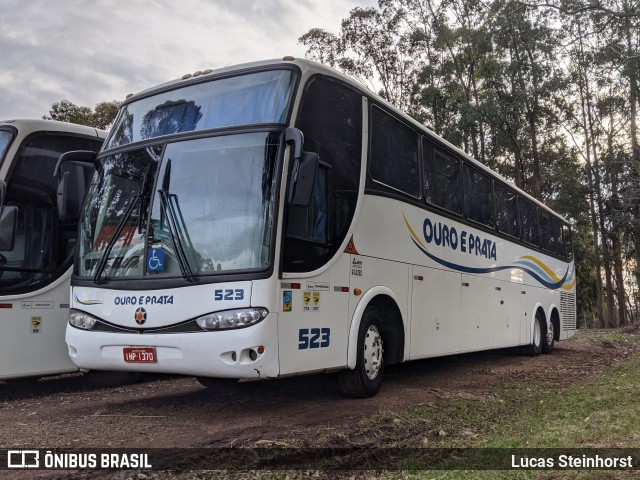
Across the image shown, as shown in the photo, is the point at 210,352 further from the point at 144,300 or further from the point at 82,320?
the point at 82,320

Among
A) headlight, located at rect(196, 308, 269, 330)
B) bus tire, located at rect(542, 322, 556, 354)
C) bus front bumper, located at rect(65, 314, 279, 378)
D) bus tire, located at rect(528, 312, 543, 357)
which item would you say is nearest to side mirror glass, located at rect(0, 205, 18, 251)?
bus front bumper, located at rect(65, 314, 279, 378)

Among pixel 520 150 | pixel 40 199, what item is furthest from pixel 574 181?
pixel 40 199

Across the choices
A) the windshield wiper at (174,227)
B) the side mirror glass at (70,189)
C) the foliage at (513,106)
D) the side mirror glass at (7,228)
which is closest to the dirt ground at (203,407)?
the windshield wiper at (174,227)

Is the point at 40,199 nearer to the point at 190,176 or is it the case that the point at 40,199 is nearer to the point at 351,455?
the point at 190,176

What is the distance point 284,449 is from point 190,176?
277 cm

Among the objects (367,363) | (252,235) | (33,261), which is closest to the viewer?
(252,235)

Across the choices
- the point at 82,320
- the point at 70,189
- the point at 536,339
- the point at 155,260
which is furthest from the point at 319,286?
the point at 536,339

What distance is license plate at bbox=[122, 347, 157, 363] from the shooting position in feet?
19.8

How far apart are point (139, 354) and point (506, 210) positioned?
9143 millimetres

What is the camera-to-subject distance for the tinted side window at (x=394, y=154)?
305 inches

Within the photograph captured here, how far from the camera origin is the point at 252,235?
19.3 feet

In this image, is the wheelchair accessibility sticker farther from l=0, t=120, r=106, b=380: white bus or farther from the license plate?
l=0, t=120, r=106, b=380: white bus

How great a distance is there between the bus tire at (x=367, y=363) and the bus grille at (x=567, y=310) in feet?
36.7

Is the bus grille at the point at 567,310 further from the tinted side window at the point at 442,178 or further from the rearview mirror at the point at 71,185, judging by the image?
the rearview mirror at the point at 71,185
